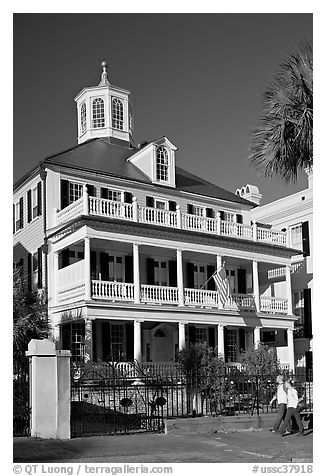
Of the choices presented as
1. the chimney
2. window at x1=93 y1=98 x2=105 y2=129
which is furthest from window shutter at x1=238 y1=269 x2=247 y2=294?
window at x1=93 y1=98 x2=105 y2=129

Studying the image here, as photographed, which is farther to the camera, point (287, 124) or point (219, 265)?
point (219, 265)

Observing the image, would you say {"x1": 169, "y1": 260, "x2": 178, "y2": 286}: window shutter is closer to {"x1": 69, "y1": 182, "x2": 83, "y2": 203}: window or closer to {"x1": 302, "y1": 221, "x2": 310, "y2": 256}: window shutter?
{"x1": 69, "y1": 182, "x2": 83, "y2": 203}: window

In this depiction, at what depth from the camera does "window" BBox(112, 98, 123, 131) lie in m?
30.9

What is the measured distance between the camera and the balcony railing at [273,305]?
28.9 meters

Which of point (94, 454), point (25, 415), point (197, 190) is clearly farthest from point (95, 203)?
point (94, 454)

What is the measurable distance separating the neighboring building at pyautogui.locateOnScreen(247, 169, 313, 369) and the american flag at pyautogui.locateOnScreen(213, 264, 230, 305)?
4.49 metres

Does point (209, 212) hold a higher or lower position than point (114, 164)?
lower

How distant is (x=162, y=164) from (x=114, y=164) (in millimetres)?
1857

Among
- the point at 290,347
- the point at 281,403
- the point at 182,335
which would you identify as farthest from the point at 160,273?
the point at 281,403

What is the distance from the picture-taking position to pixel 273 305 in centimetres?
2927

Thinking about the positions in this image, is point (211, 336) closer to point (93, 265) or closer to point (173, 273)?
point (173, 273)

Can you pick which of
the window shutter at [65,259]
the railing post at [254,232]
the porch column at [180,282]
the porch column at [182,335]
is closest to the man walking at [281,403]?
the porch column at [182,335]
